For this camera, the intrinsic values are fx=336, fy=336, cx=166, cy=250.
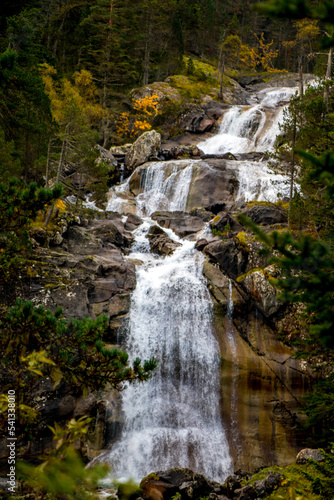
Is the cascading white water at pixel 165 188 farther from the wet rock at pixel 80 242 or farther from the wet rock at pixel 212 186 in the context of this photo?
the wet rock at pixel 80 242

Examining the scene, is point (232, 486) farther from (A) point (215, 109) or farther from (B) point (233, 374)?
(A) point (215, 109)

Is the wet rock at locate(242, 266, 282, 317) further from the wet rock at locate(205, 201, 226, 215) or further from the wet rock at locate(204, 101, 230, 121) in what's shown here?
the wet rock at locate(204, 101, 230, 121)

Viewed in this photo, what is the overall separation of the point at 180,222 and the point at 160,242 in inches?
137

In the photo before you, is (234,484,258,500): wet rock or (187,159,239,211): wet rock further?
(187,159,239,211): wet rock

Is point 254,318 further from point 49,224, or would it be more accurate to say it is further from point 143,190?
point 143,190

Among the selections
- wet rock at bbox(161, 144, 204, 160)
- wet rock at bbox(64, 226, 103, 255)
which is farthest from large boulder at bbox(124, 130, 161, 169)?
wet rock at bbox(64, 226, 103, 255)

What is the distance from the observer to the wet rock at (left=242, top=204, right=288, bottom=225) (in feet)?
66.6

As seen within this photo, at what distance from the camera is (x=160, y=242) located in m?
21.3

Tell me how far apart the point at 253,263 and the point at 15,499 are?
15304mm

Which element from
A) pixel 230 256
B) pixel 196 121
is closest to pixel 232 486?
pixel 230 256

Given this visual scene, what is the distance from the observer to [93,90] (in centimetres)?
3894

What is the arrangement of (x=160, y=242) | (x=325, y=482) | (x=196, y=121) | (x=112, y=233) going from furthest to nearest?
(x=196, y=121) < (x=112, y=233) < (x=160, y=242) < (x=325, y=482)

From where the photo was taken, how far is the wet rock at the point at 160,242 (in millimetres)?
20558

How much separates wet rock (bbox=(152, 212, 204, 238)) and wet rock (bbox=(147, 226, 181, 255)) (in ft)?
3.75
